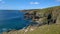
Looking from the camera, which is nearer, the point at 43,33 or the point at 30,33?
the point at 43,33

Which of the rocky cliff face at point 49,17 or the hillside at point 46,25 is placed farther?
the rocky cliff face at point 49,17

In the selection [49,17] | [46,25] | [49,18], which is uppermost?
[46,25]

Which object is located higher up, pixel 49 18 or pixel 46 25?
pixel 46 25

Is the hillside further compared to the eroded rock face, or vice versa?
the eroded rock face

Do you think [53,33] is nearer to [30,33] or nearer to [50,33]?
[50,33]

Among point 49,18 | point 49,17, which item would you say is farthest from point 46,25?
point 49,17

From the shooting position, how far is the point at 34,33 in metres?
22.9

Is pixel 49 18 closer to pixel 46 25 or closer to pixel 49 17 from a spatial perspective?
pixel 49 17

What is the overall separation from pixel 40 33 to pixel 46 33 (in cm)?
104

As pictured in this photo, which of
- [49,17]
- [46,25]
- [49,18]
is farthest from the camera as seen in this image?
[49,17]

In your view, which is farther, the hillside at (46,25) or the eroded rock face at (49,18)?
the eroded rock face at (49,18)

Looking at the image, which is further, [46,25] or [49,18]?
[49,18]

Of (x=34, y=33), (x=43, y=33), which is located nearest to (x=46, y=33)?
(x=43, y=33)

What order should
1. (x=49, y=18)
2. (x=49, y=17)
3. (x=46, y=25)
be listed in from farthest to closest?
(x=49, y=17) < (x=49, y=18) < (x=46, y=25)
